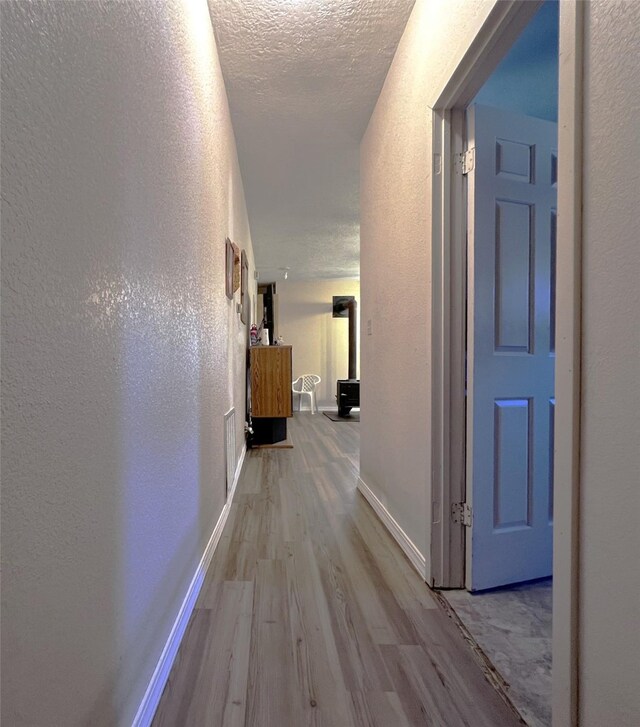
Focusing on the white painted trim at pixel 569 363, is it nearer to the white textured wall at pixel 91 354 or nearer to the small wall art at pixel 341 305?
the white textured wall at pixel 91 354

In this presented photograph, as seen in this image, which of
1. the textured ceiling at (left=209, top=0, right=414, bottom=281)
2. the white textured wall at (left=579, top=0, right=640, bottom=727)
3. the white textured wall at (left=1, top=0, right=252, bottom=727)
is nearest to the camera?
the white textured wall at (left=1, top=0, right=252, bottom=727)

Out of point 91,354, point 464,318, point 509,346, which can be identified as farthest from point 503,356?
point 91,354

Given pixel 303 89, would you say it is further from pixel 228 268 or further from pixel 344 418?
pixel 344 418

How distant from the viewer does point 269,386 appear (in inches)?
163

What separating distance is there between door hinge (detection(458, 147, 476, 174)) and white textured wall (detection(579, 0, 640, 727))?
30.2 inches

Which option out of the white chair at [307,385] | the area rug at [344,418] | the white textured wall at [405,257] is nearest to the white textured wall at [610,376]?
the white textured wall at [405,257]

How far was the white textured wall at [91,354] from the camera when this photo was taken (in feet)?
1.73

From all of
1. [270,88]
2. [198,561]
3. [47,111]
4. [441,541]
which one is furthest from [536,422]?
[270,88]

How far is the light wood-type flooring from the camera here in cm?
101

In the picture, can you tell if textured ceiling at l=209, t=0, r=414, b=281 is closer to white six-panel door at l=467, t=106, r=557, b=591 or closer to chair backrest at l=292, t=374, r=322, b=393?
white six-panel door at l=467, t=106, r=557, b=591

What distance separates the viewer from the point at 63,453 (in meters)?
0.63

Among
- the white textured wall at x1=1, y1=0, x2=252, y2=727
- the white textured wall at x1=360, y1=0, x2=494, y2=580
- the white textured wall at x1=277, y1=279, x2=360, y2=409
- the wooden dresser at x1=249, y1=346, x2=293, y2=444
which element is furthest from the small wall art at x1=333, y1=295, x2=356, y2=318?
the white textured wall at x1=1, y1=0, x2=252, y2=727

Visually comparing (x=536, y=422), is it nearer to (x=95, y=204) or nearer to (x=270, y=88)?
(x=95, y=204)

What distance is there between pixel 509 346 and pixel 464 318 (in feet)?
0.75
